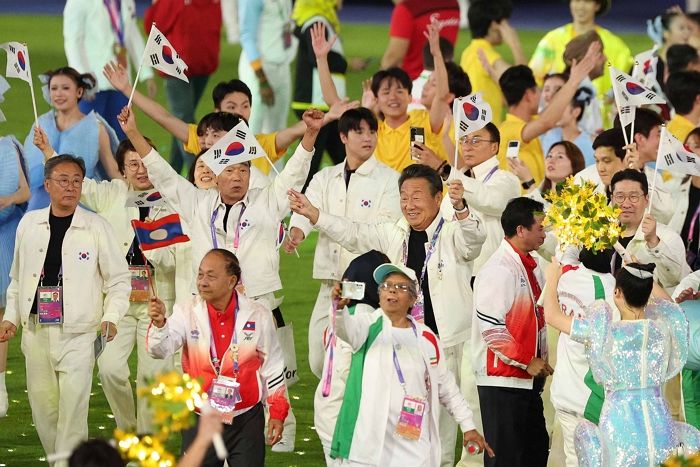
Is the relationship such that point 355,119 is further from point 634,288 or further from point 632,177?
point 634,288

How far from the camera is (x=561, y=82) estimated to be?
15.0 metres

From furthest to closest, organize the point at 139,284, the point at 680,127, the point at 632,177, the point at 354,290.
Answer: the point at 680,127
the point at 139,284
the point at 632,177
the point at 354,290

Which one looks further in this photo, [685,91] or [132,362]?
[685,91]

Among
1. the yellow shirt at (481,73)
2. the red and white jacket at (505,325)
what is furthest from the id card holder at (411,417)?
the yellow shirt at (481,73)

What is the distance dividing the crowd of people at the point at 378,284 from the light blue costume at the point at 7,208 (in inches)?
0.6

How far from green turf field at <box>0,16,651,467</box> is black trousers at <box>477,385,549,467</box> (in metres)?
1.55

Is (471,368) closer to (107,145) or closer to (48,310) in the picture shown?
(48,310)

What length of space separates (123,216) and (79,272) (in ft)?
4.31

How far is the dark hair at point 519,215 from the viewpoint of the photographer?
9.84 m

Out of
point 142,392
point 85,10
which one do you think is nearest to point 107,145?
point 85,10

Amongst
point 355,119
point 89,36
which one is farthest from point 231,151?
point 89,36

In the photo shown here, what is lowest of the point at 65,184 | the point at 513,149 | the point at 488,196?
the point at 488,196

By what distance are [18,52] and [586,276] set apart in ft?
14.7

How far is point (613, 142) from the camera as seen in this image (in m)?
11.4
